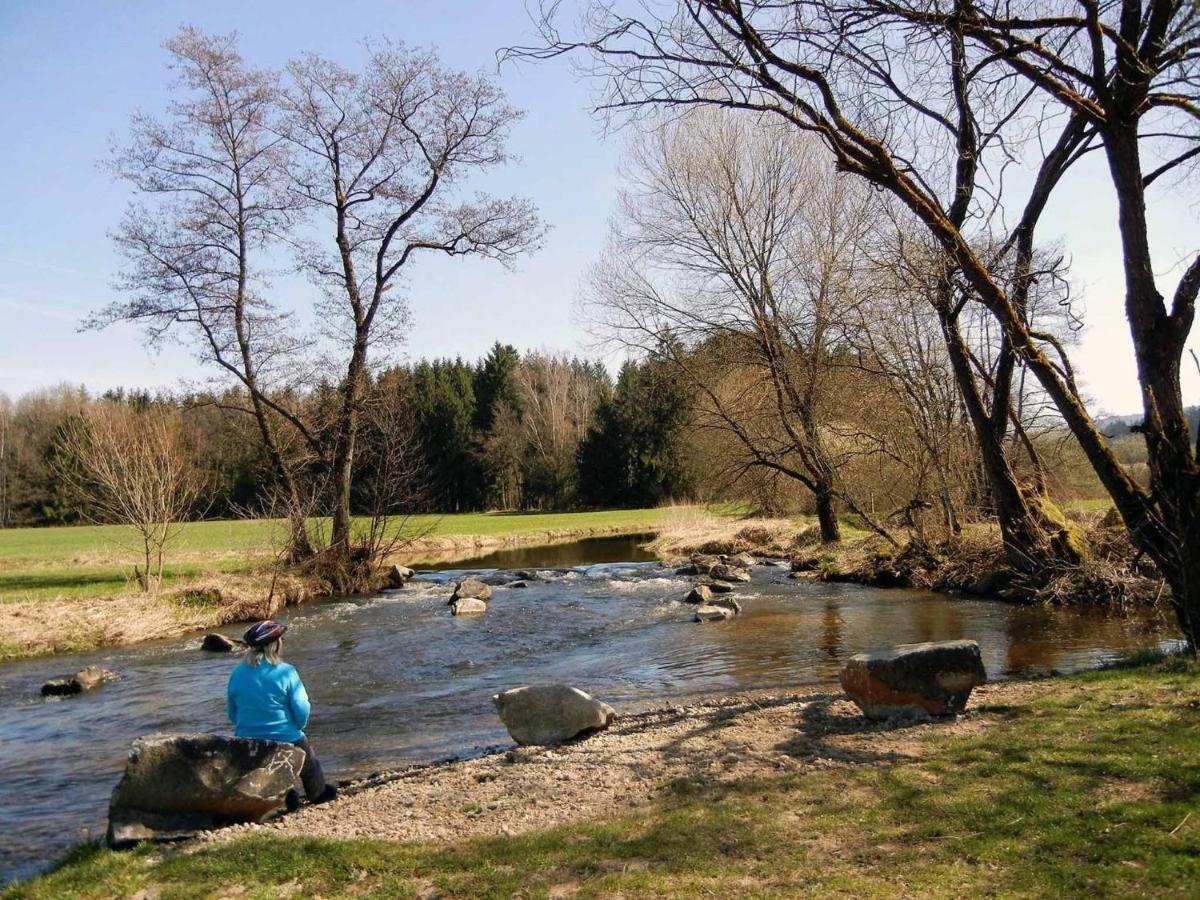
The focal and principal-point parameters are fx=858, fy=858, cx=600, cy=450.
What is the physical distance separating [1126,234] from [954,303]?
5819mm

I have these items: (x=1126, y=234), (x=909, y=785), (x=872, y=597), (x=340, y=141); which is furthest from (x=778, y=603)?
(x=340, y=141)

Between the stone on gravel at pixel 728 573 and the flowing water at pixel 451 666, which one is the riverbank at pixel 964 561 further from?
the stone on gravel at pixel 728 573

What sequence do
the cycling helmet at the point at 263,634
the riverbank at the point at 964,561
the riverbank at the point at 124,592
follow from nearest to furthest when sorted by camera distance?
the cycling helmet at the point at 263,634 → the riverbank at the point at 964,561 → the riverbank at the point at 124,592

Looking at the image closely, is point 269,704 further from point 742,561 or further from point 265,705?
point 742,561

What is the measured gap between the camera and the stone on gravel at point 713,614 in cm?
1645

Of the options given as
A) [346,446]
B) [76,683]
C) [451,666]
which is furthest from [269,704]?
[346,446]

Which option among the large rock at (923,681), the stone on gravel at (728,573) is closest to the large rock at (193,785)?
the large rock at (923,681)

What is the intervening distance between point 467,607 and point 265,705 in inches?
475

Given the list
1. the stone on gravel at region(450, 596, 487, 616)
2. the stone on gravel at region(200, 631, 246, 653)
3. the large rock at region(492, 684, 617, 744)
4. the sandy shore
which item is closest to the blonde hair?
the sandy shore

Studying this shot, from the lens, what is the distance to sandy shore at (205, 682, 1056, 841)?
19.6 ft

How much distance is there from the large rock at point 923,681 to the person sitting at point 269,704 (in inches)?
187

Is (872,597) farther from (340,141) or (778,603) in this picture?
(340,141)

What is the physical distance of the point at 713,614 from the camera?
16.6 meters

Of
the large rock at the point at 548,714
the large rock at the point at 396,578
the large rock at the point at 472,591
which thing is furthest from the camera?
the large rock at the point at 396,578
